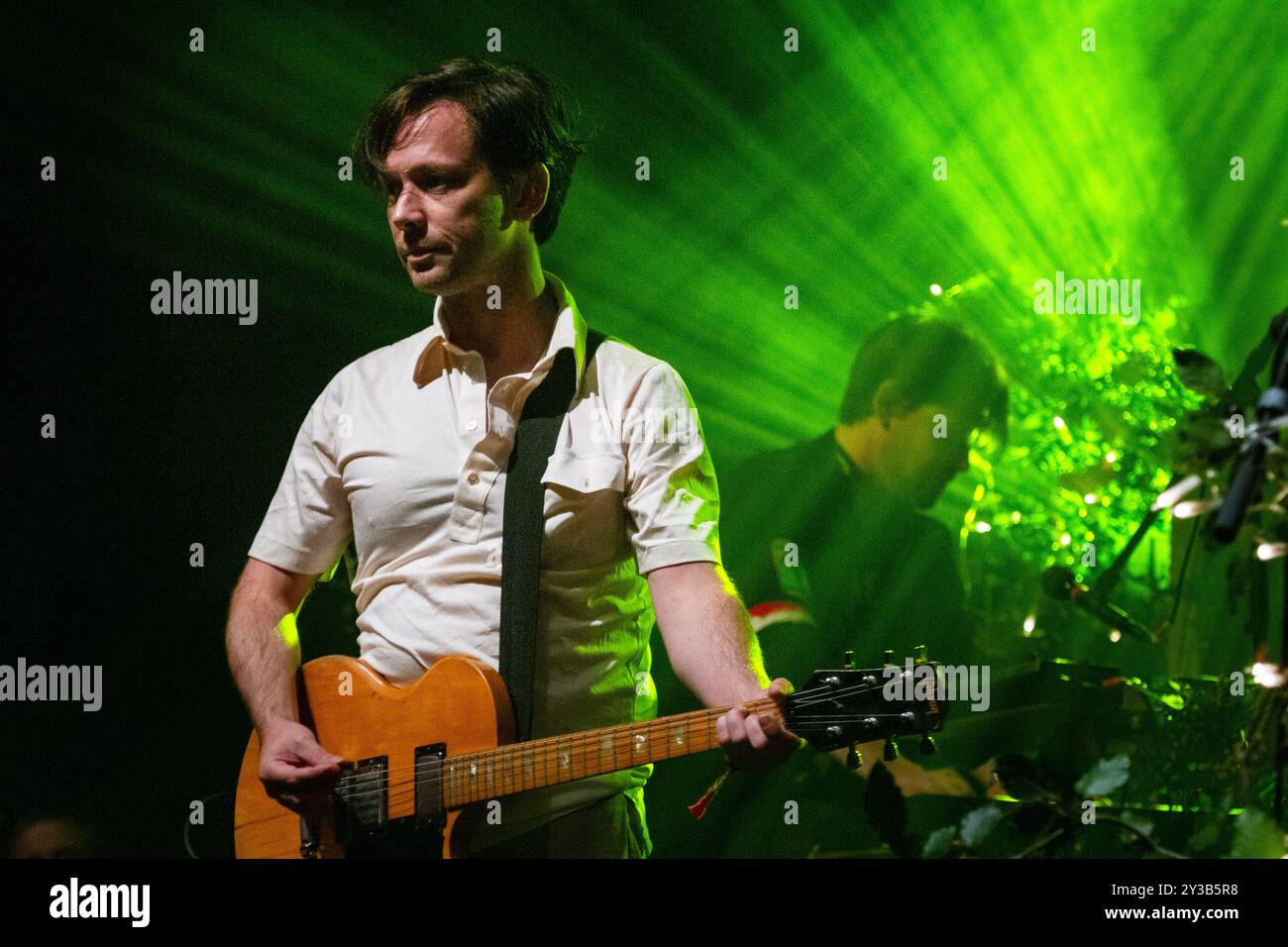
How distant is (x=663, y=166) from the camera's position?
3.06 m

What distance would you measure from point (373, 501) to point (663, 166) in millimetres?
1021

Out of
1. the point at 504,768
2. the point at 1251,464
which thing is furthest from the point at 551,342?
the point at 1251,464

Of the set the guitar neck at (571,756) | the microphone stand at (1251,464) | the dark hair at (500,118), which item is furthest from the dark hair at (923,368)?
the microphone stand at (1251,464)

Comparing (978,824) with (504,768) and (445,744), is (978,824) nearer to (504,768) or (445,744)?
(504,768)

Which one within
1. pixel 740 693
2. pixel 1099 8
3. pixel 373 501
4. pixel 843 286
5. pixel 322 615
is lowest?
pixel 740 693

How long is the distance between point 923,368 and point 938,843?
4.29 ft

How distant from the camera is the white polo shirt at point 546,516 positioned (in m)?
2.68

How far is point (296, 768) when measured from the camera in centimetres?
269

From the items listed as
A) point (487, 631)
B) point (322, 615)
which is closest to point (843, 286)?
point (487, 631)

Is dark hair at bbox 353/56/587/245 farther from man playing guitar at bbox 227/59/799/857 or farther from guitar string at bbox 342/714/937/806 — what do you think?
guitar string at bbox 342/714/937/806

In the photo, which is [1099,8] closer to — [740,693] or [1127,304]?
[1127,304]

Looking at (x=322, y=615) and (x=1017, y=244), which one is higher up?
(x=1017, y=244)
